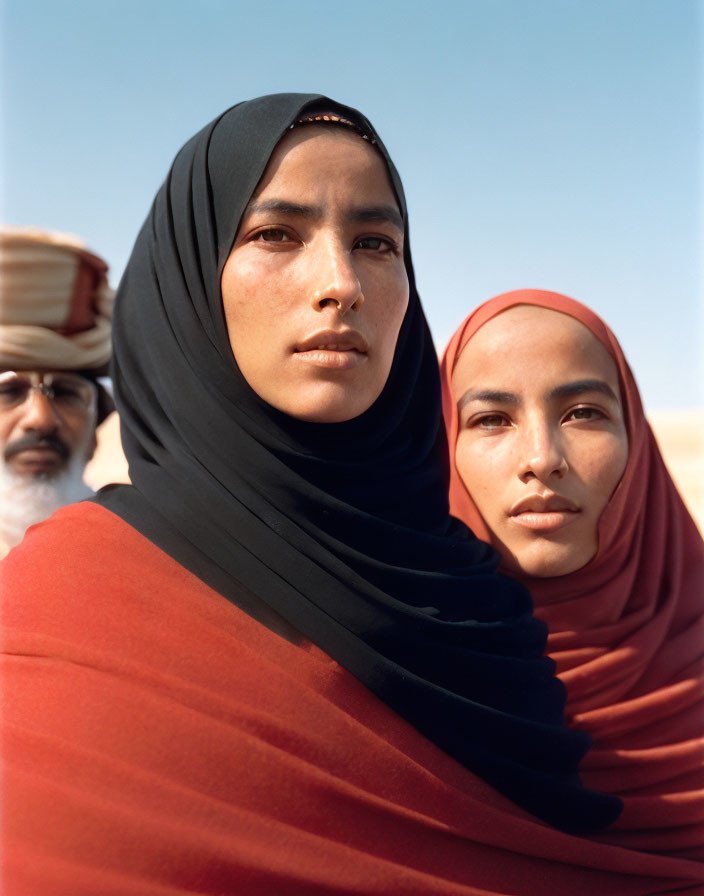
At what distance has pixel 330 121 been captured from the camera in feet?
6.72

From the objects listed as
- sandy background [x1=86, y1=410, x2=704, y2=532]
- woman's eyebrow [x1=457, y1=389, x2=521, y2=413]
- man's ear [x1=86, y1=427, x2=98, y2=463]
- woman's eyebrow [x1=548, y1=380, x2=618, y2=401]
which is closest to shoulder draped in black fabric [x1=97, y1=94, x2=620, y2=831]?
woman's eyebrow [x1=457, y1=389, x2=521, y2=413]

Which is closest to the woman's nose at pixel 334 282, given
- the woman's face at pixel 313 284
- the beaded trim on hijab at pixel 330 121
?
the woman's face at pixel 313 284

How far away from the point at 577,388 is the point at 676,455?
29.8 metres

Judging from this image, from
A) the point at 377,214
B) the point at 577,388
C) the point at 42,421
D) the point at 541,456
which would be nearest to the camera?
the point at 377,214

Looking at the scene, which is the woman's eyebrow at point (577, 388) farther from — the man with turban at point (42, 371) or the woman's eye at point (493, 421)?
the man with turban at point (42, 371)

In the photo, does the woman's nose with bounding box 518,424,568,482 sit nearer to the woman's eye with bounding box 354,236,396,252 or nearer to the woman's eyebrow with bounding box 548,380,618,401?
the woman's eyebrow with bounding box 548,380,618,401

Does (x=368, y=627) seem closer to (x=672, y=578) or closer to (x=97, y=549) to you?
(x=97, y=549)

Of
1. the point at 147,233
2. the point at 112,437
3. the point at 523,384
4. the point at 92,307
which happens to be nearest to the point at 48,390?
the point at 92,307

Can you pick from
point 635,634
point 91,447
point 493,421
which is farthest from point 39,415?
point 635,634

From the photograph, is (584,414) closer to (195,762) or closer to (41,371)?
(195,762)

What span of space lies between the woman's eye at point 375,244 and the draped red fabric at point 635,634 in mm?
661

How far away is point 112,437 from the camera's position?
31.3m

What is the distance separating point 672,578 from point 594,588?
40cm

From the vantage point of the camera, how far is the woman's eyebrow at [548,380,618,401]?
249cm
